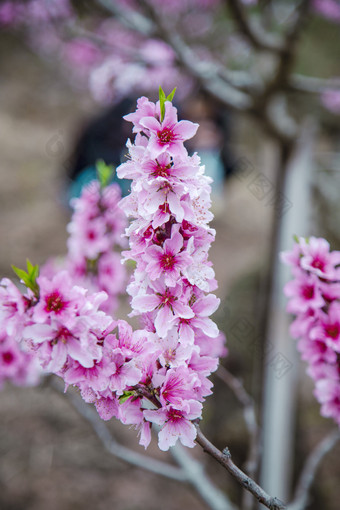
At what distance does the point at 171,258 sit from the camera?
0.75 meters

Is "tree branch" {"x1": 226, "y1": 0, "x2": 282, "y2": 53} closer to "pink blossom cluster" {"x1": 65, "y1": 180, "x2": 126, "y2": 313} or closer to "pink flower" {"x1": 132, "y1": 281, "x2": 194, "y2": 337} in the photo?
"pink blossom cluster" {"x1": 65, "y1": 180, "x2": 126, "y2": 313}

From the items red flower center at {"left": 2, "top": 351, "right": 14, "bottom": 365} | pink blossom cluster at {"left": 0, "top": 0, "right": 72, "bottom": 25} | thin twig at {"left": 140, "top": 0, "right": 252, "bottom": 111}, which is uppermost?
pink blossom cluster at {"left": 0, "top": 0, "right": 72, "bottom": 25}

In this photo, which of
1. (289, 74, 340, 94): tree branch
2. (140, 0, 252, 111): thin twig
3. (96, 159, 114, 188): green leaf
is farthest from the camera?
(289, 74, 340, 94): tree branch

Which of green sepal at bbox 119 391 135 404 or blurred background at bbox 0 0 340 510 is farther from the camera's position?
blurred background at bbox 0 0 340 510

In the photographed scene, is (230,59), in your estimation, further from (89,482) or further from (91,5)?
(89,482)

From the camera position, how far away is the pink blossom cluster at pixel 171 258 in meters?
0.73

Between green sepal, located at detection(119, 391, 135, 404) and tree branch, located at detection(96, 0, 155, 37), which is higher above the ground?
tree branch, located at detection(96, 0, 155, 37)

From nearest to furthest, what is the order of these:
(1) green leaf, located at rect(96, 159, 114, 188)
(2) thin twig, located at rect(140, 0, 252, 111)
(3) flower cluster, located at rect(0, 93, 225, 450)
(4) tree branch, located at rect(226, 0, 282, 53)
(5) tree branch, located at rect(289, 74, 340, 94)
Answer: (3) flower cluster, located at rect(0, 93, 225, 450)
(1) green leaf, located at rect(96, 159, 114, 188)
(4) tree branch, located at rect(226, 0, 282, 53)
(2) thin twig, located at rect(140, 0, 252, 111)
(5) tree branch, located at rect(289, 74, 340, 94)

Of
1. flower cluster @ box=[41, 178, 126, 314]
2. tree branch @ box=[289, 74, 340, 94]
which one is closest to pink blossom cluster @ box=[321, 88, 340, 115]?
tree branch @ box=[289, 74, 340, 94]

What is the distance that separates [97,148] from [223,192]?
1446mm

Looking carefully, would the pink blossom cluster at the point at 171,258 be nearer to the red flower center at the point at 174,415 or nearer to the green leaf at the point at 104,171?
the red flower center at the point at 174,415

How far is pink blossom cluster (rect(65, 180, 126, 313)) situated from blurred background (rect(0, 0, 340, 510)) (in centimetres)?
49

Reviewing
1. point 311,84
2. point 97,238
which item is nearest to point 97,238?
point 97,238

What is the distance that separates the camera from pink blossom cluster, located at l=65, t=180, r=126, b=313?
4.47 ft
